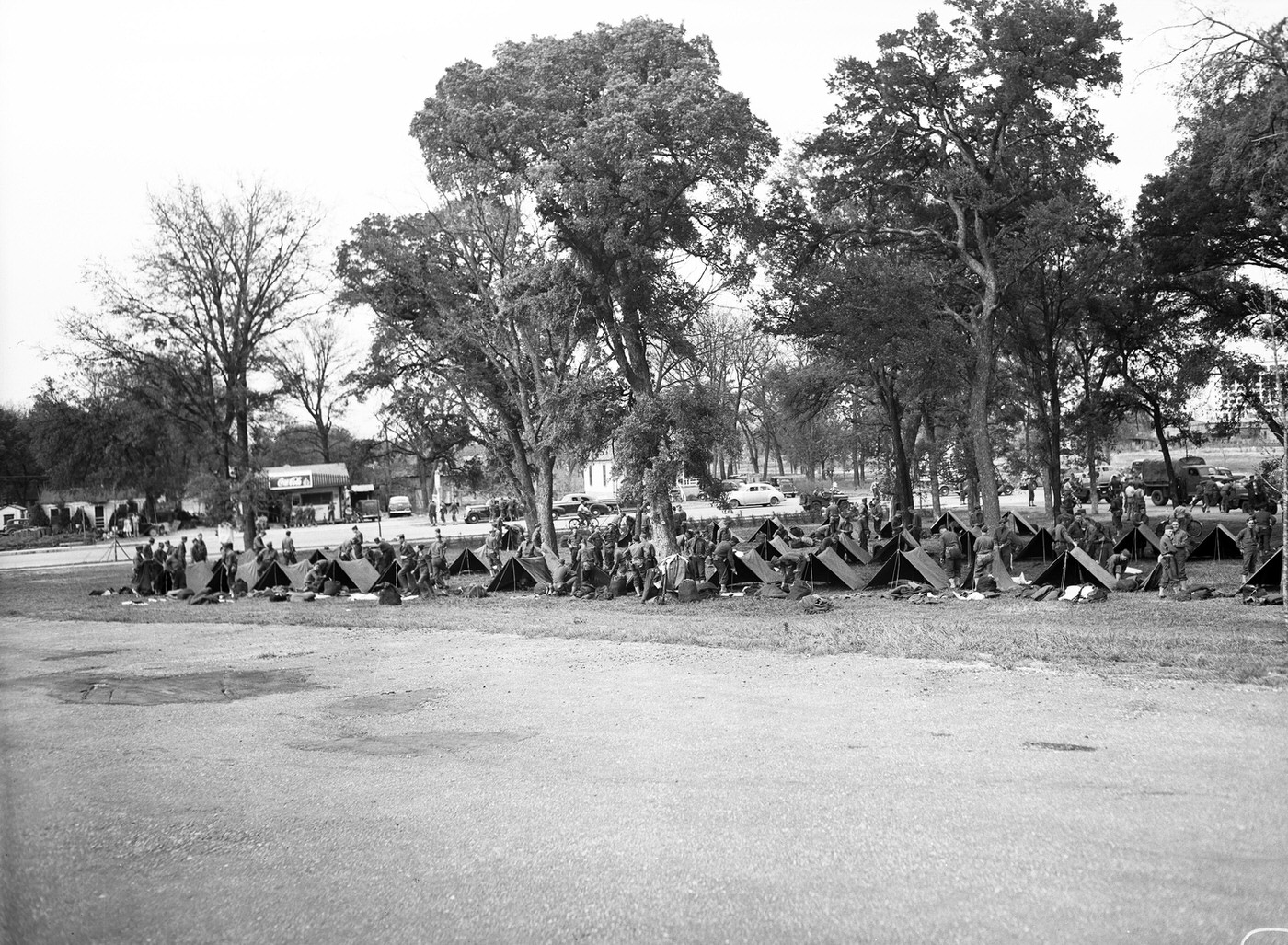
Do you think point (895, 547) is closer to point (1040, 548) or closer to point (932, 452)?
point (1040, 548)

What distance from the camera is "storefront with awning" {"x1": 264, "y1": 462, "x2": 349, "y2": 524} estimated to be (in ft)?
233

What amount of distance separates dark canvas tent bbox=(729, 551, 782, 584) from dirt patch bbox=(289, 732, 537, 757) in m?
Answer: 13.3

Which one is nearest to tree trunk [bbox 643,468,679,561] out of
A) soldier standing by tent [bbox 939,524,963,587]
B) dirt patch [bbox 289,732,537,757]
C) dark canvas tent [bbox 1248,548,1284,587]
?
soldier standing by tent [bbox 939,524,963,587]

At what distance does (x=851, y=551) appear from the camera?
24656 millimetres

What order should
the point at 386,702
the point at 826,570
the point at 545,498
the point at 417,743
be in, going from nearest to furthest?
the point at 417,743 < the point at 386,702 < the point at 826,570 < the point at 545,498

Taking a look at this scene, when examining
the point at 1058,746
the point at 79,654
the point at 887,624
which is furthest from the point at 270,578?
the point at 1058,746

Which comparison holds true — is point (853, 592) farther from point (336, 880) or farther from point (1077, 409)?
point (1077, 409)

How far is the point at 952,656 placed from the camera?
12242 millimetres

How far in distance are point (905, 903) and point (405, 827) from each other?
3.16m

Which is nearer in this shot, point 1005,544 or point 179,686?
point 179,686

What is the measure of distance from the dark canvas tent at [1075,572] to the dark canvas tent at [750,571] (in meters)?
5.53

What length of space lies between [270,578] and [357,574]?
311 centimetres

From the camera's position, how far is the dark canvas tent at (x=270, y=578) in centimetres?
2583

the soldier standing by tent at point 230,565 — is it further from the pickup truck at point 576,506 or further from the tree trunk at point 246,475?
the pickup truck at point 576,506
